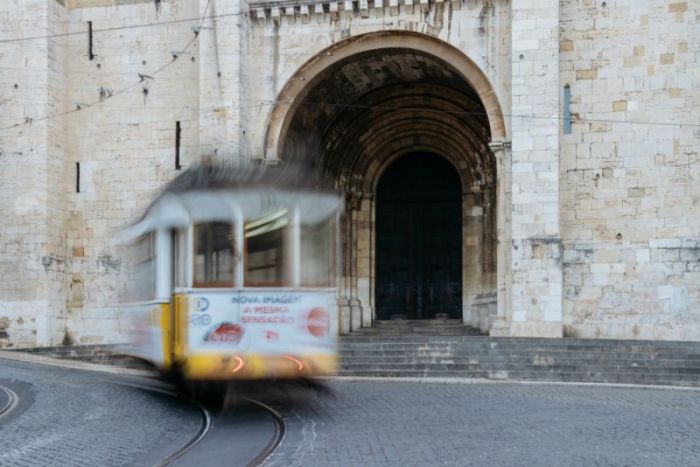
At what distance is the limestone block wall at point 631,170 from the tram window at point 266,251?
10366mm

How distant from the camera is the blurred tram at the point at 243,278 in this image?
459 inches

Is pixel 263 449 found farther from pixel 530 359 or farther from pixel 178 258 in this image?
pixel 530 359

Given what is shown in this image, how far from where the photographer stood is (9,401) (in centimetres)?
1459

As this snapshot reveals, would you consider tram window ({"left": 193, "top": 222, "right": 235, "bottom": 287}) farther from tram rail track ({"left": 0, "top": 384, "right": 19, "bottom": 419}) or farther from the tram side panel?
tram rail track ({"left": 0, "top": 384, "right": 19, "bottom": 419})

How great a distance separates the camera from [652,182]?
20906 millimetres

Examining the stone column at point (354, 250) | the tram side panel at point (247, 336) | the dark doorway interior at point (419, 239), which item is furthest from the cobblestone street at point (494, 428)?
the dark doorway interior at point (419, 239)

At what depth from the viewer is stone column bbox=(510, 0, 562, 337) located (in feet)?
66.9

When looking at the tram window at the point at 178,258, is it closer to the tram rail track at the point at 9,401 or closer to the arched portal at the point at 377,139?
the tram rail track at the point at 9,401

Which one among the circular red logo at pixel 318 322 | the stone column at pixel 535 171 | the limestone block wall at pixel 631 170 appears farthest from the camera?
the limestone block wall at pixel 631 170

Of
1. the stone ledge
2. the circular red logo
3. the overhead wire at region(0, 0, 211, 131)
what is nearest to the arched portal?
the stone ledge

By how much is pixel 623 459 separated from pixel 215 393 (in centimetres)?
570

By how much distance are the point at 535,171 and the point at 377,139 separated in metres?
6.19

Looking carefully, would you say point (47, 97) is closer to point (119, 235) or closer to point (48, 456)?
point (119, 235)

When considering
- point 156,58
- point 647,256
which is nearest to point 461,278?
point 647,256
